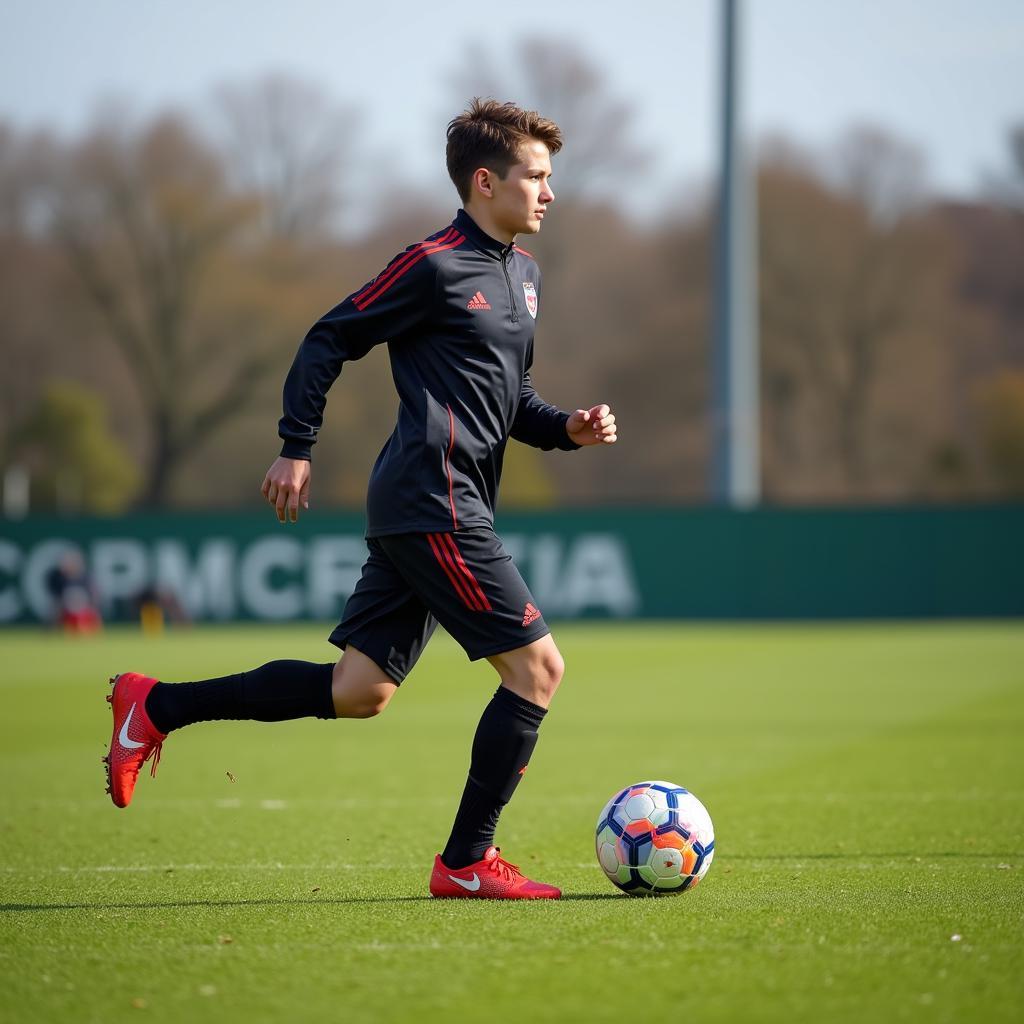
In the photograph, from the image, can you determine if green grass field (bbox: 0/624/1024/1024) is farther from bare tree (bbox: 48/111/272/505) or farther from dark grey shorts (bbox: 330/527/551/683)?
bare tree (bbox: 48/111/272/505)

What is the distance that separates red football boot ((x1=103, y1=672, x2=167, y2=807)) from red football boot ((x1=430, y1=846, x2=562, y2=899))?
1.01 m

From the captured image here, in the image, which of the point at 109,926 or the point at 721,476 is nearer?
the point at 109,926

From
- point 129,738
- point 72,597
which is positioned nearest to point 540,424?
point 129,738

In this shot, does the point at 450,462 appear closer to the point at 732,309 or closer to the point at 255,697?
the point at 255,697

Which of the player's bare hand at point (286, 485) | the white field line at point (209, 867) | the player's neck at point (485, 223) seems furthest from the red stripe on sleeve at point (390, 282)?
the white field line at point (209, 867)

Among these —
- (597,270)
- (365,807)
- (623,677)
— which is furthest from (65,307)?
(365,807)

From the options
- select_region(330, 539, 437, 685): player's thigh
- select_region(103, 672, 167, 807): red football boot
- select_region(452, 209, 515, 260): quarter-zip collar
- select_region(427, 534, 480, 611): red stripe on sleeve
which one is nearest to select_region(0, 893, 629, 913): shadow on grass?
select_region(103, 672, 167, 807): red football boot

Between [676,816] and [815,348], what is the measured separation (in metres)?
43.9

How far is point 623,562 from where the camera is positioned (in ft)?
99.5

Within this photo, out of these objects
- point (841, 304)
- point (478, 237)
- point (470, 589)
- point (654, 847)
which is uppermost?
point (841, 304)

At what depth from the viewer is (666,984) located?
3932 mm

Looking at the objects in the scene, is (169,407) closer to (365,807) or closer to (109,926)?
(365,807)

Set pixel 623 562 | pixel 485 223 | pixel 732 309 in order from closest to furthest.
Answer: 1. pixel 485 223
2. pixel 732 309
3. pixel 623 562

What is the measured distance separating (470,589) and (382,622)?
377mm
